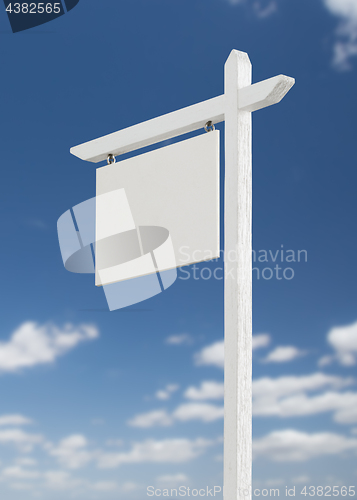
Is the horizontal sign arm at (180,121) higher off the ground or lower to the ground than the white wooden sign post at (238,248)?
higher

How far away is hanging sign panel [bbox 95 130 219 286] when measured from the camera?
98.7 inches

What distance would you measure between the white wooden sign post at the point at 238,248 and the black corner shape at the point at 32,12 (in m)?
2.90

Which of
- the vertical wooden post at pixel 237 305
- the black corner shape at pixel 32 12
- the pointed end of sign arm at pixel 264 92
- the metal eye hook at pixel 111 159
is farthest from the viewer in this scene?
the black corner shape at pixel 32 12

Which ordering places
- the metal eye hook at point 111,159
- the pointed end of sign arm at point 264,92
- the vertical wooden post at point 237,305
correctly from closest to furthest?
the vertical wooden post at point 237,305 < the pointed end of sign arm at point 264,92 < the metal eye hook at point 111,159

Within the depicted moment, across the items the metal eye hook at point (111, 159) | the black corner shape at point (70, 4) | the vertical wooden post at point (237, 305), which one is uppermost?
the black corner shape at point (70, 4)

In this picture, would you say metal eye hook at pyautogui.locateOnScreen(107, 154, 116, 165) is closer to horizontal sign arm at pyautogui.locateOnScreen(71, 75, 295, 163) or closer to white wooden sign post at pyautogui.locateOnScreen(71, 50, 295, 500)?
horizontal sign arm at pyautogui.locateOnScreen(71, 75, 295, 163)

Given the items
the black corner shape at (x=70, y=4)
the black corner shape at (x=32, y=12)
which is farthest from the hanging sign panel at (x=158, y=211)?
the black corner shape at (x=70, y=4)

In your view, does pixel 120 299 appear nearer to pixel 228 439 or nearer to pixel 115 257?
pixel 115 257

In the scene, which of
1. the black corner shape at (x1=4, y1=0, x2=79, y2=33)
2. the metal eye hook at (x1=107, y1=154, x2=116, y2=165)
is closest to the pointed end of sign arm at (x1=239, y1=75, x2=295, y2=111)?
the metal eye hook at (x1=107, y1=154, x2=116, y2=165)

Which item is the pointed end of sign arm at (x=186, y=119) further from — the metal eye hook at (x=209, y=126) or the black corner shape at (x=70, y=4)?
the black corner shape at (x=70, y=4)

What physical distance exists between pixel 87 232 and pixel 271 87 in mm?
1291

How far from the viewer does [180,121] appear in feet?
8.91

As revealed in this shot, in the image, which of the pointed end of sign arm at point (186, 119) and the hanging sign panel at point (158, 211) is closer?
the pointed end of sign arm at point (186, 119)

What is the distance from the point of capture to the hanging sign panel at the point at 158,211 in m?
2.51
